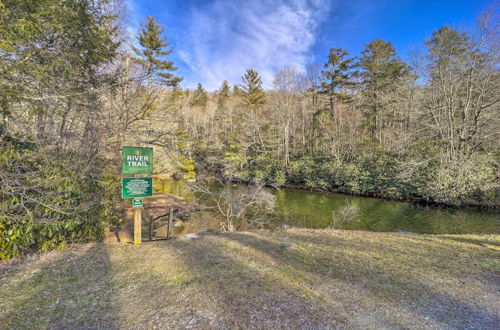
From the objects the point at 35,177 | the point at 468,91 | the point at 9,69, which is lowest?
the point at 35,177

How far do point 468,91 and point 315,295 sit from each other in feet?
45.8

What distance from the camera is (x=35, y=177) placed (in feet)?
11.8

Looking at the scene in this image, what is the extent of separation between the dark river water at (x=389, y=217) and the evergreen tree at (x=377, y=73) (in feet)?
27.5

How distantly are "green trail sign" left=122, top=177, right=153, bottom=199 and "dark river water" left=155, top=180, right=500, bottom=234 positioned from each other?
4606 mm

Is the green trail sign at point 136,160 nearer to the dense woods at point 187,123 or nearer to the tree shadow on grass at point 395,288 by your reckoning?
the dense woods at point 187,123

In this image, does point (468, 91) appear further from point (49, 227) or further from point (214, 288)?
point (49, 227)

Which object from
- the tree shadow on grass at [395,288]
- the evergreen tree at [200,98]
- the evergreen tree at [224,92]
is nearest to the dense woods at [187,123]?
the tree shadow on grass at [395,288]

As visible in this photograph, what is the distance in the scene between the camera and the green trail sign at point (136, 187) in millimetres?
4252

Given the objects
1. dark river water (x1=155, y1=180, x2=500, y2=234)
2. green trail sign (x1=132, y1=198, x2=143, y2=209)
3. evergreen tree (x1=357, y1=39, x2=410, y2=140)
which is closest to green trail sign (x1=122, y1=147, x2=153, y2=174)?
green trail sign (x1=132, y1=198, x2=143, y2=209)

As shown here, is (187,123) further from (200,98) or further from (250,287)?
(200,98)

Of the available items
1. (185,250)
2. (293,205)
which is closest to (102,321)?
(185,250)

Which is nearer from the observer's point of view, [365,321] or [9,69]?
[365,321]

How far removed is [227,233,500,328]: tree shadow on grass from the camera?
250cm

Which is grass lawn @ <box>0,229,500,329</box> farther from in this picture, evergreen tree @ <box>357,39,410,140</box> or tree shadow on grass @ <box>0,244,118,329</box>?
evergreen tree @ <box>357,39,410,140</box>
